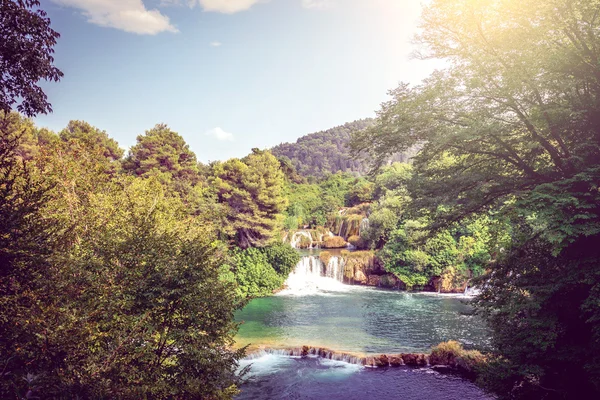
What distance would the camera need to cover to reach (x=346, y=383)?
12.7 meters

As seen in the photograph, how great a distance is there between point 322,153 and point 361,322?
118 m

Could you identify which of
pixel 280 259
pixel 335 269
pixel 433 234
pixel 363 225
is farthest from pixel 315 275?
pixel 433 234

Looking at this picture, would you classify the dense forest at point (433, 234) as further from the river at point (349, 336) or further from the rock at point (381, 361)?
the rock at point (381, 361)

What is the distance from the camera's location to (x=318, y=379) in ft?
43.0

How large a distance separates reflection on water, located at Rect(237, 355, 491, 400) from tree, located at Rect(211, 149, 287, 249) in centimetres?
1478

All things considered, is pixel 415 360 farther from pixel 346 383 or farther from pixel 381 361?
pixel 346 383

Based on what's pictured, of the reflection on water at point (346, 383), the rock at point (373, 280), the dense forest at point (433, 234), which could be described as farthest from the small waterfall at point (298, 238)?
the dense forest at point (433, 234)

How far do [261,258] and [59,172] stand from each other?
675 inches

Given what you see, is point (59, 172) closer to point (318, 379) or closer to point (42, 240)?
point (42, 240)

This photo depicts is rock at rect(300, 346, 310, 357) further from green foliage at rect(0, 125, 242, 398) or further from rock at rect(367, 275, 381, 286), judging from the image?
rock at rect(367, 275, 381, 286)

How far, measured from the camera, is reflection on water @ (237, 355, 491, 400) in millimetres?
11914

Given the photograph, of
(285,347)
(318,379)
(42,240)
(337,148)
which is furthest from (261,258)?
(337,148)

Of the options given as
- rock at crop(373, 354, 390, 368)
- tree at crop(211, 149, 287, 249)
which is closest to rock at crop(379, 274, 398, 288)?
tree at crop(211, 149, 287, 249)

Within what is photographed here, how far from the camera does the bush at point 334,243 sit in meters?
36.5
